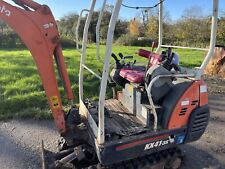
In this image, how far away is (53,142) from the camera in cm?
461

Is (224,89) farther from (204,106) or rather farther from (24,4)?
(24,4)

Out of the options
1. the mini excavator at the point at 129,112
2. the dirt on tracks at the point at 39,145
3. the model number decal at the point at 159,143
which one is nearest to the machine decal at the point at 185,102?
the mini excavator at the point at 129,112

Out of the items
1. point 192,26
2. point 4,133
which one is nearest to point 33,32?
point 4,133

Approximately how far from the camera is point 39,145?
Result: 451 cm

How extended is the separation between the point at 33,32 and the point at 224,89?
6587mm

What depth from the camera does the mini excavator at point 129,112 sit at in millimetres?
3025

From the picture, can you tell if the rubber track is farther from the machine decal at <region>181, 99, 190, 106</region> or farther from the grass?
the grass

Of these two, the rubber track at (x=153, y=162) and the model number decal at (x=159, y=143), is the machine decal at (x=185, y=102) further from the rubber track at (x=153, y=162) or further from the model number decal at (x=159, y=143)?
the rubber track at (x=153, y=162)

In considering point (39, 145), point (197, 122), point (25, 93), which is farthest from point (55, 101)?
point (25, 93)

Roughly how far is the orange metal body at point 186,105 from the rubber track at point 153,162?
1.29 ft

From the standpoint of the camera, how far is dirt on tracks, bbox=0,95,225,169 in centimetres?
399

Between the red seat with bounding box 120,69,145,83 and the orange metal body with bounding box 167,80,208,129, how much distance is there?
0.59 m

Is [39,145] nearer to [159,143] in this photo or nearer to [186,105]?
[159,143]

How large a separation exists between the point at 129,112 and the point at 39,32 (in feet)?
5.23
